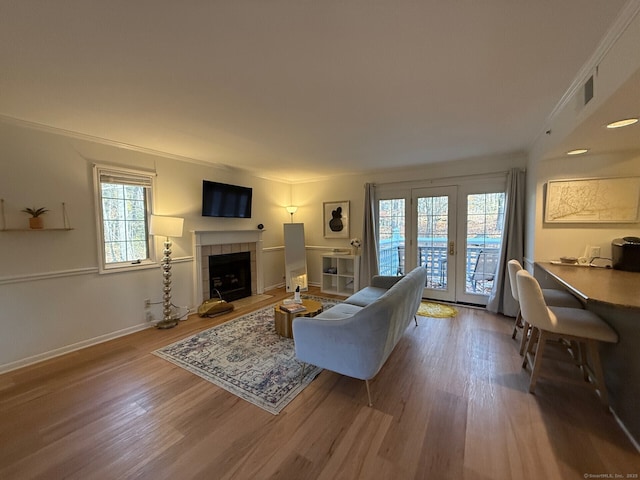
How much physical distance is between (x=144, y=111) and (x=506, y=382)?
3.99 metres

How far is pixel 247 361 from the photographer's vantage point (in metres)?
2.62

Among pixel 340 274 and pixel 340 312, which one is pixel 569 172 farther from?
pixel 340 274

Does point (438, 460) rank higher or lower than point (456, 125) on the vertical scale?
lower

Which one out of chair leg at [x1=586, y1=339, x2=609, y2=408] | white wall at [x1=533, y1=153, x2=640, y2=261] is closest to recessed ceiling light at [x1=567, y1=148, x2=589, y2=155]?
white wall at [x1=533, y1=153, x2=640, y2=261]

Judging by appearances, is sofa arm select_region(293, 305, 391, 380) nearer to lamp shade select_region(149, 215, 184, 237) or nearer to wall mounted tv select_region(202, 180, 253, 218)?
lamp shade select_region(149, 215, 184, 237)

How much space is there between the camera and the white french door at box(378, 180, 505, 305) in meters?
4.12

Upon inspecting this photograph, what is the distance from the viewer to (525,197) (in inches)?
147

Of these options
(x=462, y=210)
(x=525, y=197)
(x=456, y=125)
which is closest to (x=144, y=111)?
(x=456, y=125)

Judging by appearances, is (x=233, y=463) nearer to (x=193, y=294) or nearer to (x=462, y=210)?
(x=193, y=294)

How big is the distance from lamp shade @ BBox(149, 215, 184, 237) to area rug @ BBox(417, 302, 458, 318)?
3.72 m

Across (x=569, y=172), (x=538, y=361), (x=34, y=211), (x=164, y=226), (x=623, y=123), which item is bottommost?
(x=538, y=361)

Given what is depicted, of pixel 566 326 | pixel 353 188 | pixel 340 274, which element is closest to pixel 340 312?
pixel 566 326

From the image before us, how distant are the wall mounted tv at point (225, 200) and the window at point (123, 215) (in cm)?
77

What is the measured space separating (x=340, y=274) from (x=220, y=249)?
7.65ft
